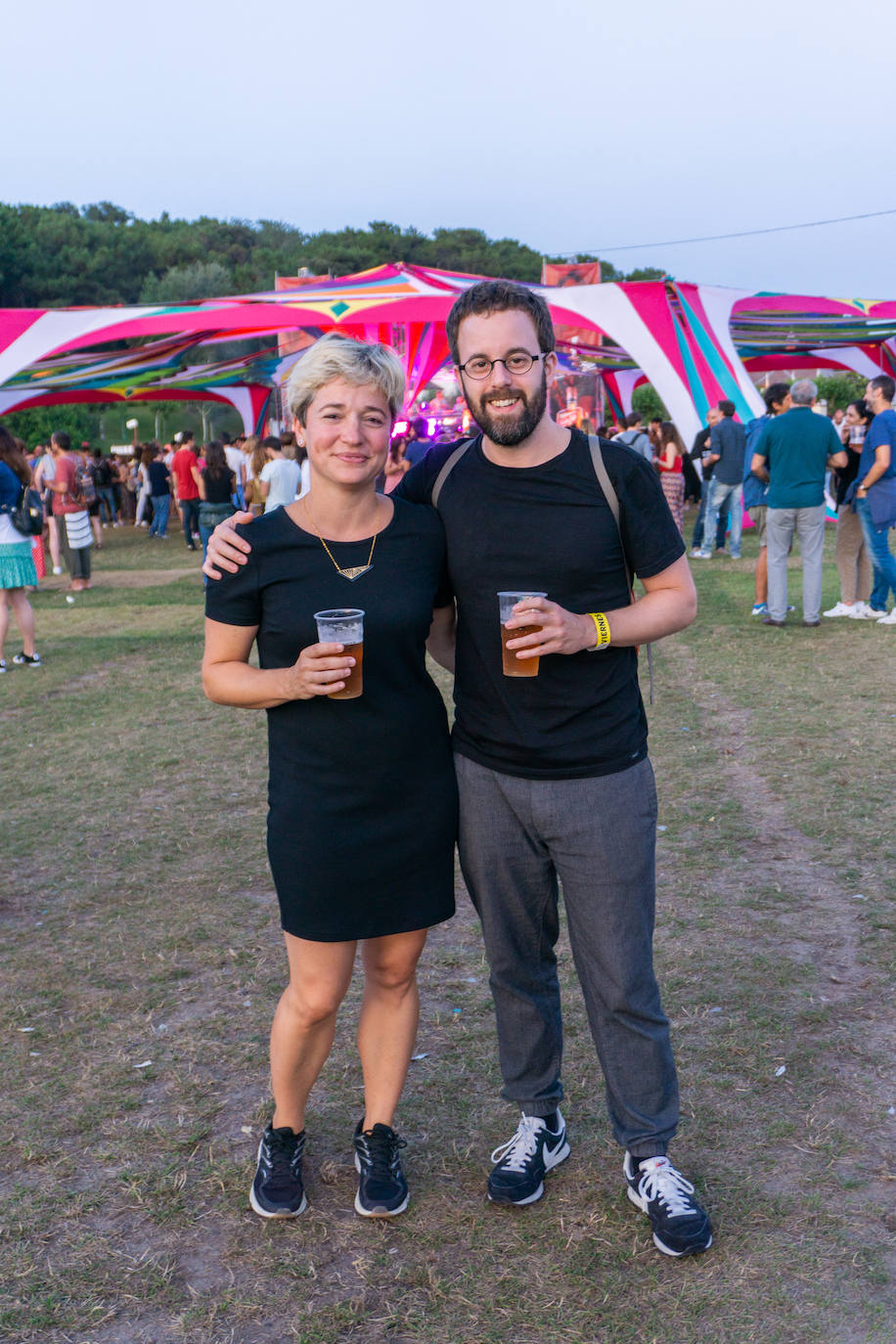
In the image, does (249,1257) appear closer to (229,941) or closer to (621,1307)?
(621,1307)

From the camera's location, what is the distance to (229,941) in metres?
3.81

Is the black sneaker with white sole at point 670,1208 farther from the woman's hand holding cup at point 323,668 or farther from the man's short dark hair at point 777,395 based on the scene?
the man's short dark hair at point 777,395

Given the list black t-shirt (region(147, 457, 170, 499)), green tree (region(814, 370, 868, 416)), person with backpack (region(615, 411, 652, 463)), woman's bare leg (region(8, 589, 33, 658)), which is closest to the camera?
woman's bare leg (region(8, 589, 33, 658))

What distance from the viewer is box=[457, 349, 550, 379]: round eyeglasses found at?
210 centimetres

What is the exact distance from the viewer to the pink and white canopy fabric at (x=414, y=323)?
13102mm

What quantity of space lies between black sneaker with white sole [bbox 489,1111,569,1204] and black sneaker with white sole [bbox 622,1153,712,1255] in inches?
9.0

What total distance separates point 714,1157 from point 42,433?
33.9m

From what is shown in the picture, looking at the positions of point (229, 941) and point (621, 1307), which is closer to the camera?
point (621, 1307)

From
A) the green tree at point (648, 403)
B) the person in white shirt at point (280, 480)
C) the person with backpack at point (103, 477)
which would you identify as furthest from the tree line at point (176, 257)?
the person in white shirt at point (280, 480)

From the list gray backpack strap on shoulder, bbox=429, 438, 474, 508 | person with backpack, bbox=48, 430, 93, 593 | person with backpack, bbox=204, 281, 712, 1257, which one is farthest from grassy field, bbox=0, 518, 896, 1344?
person with backpack, bbox=48, 430, 93, 593

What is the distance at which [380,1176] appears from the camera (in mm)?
2430

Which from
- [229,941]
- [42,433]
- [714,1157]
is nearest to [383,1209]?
[714,1157]

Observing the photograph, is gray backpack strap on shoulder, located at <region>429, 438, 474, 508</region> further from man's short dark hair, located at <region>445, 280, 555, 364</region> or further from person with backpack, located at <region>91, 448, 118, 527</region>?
person with backpack, located at <region>91, 448, 118, 527</region>

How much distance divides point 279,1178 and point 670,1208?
844 mm
